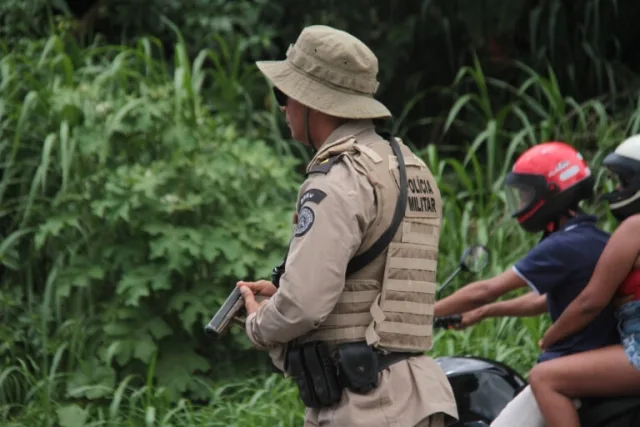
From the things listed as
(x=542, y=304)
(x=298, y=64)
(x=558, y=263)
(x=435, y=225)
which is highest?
(x=298, y=64)

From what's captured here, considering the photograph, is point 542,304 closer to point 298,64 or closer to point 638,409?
point 638,409

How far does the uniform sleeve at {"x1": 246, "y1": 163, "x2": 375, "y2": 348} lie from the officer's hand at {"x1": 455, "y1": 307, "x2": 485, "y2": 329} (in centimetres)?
119

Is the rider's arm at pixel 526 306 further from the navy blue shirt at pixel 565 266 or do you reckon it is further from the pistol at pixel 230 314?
the pistol at pixel 230 314

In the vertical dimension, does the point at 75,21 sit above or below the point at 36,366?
above

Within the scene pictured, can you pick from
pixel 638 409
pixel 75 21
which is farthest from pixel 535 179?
pixel 75 21

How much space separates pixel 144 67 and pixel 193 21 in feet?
1.67

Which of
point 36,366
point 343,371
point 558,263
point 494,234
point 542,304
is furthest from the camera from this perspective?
point 494,234

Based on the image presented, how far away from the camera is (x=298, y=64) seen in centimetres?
333

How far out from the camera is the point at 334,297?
3016 mm

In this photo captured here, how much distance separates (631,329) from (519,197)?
2.33 ft

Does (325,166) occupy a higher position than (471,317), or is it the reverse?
(325,166)

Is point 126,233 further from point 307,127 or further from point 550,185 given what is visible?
point 307,127

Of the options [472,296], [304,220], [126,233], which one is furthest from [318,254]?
[126,233]

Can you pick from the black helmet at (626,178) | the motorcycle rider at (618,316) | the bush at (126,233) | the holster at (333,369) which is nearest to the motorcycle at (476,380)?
the motorcycle rider at (618,316)
